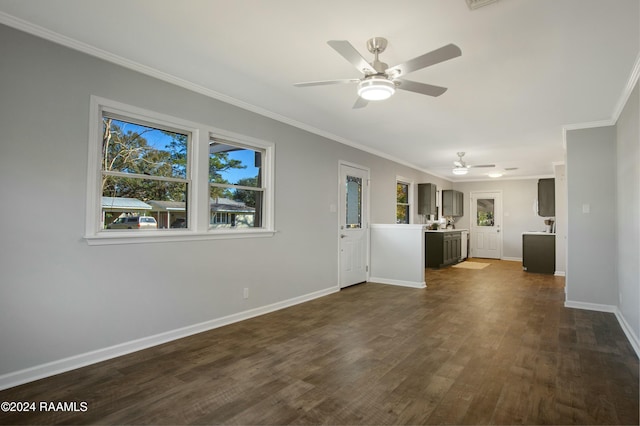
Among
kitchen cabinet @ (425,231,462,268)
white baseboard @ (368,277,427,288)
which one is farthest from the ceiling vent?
kitchen cabinet @ (425,231,462,268)

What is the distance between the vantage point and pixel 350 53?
7.07 ft

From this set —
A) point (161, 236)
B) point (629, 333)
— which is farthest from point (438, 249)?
point (161, 236)

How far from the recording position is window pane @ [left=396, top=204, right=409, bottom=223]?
8.09 meters

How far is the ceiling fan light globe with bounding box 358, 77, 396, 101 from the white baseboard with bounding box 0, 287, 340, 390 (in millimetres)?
2776

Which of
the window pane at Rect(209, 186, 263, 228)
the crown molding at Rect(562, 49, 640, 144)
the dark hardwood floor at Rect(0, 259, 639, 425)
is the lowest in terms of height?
the dark hardwood floor at Rect(0, 259, 639, 425)

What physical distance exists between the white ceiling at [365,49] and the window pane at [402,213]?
382 cm

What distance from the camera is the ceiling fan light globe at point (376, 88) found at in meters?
2.44

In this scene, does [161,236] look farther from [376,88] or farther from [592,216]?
[592,216]

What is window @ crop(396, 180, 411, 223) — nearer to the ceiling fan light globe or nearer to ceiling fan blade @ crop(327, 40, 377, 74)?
the ceiling fan light globe

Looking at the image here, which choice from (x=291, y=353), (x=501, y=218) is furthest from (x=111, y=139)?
(x=501, y=218)

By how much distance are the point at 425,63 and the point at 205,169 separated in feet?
7.97

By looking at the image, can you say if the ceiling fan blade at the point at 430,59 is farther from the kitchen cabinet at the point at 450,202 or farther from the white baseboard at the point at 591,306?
the kitchen cabinet at the point at 450,202

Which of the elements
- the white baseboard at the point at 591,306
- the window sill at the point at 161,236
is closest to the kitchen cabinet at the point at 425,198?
the white baseboard at the point at 591,306

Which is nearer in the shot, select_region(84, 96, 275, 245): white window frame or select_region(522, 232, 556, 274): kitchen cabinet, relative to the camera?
select_region(84, 96, 275, 245): white window frame
